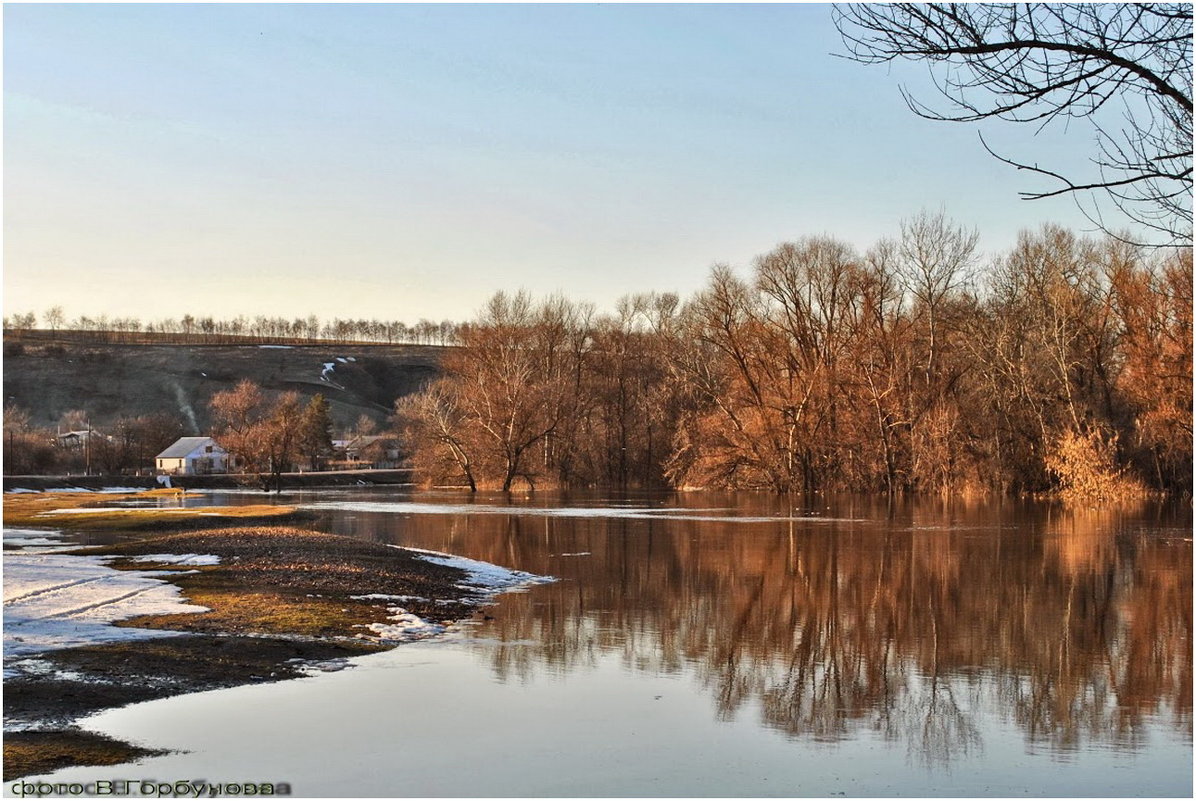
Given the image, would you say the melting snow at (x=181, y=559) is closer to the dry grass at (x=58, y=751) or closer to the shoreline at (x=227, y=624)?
the shoreline at (x=227, y=624)

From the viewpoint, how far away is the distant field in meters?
154

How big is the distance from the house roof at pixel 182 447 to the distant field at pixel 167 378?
98.8ft

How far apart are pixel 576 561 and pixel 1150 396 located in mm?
32145

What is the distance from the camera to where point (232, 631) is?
15.6 m

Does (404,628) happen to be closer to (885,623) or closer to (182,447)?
(885,623)

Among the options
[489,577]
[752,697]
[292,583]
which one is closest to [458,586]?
[489,577]

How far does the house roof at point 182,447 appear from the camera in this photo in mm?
116812

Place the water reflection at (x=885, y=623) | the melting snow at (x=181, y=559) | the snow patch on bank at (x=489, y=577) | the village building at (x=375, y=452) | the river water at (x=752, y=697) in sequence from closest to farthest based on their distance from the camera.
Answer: the river water at (x=752, y=697)
the water reflection at (x=885, y=623)
the snow patch on bank at (x=489, y=577)
the melting snow at (x=181, y=559)
the village building at (x=375, y=452)

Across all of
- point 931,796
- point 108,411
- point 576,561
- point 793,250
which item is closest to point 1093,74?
point 931,796

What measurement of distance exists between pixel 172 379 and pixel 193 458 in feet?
178

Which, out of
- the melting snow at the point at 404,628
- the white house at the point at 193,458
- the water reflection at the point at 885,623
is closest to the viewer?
the water reflection at the point at 885,623

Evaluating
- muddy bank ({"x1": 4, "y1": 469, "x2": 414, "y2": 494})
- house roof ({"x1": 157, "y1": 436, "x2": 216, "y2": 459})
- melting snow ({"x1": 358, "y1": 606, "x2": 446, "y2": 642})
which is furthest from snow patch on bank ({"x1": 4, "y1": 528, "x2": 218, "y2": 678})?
house roof ({"x1": 157, "y1": 436, "x2": 216, "y2": 459})

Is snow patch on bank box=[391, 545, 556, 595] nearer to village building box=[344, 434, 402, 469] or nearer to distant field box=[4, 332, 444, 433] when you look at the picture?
village building box=[344, 434, 402, 469]

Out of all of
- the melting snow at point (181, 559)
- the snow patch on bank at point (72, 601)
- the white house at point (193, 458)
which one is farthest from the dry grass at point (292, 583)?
the white house at point (193, 458)
